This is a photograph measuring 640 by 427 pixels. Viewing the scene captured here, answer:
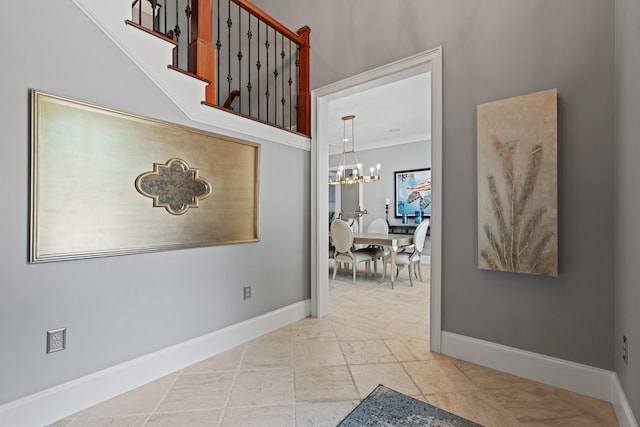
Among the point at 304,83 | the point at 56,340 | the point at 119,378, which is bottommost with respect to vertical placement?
the point at 119,378

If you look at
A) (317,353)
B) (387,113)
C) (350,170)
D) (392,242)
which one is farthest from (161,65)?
(350,170)

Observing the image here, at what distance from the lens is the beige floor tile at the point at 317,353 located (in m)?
2.21

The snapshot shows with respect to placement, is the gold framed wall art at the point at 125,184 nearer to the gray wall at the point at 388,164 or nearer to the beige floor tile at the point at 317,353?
the beige floor tile at the point at 317,353

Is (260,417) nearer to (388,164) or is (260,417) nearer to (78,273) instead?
(78,273)

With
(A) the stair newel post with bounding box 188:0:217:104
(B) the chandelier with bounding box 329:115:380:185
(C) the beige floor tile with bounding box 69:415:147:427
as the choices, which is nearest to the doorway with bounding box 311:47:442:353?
→ (A) the stair newel post with bounding box 188:0:217:104

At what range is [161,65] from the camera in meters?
2.01

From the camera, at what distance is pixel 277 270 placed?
2.88 metres

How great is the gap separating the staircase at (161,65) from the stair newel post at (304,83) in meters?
0.66

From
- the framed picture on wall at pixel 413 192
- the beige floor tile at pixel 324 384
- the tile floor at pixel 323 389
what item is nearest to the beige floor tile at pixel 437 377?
the tile floor at pixel 323 389

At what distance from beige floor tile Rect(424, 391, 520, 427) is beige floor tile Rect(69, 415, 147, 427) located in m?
1.58

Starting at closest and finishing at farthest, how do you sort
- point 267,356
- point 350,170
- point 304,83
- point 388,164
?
point 267,356 → point 304,83 → point 388,164 → point 350,170

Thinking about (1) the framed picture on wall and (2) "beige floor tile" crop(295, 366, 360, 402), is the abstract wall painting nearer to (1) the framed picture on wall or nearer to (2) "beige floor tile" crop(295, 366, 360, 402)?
(2) "beige floor tile" crop(295, 366, 360, 402)

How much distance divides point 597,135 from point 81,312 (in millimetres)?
3108

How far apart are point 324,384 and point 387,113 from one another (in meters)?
4.45
